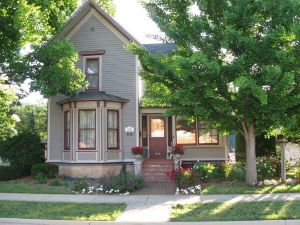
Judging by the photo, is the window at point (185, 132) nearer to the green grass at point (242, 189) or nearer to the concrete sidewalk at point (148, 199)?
the green grass at point (242, 189)

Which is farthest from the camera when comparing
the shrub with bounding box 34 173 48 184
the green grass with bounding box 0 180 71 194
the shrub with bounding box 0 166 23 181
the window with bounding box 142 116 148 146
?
the window with bounding box 142 116 148 146

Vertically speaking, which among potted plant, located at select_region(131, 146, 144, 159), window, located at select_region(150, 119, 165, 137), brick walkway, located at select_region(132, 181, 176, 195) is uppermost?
window, located at select_region(150, 119, 165, 137)

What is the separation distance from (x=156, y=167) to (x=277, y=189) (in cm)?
669

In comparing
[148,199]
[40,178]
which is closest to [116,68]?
[40,178]

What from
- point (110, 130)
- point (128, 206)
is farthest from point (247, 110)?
point (110, 130)

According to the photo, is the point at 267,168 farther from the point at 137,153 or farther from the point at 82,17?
the point at 82,17

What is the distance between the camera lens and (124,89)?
20812mm

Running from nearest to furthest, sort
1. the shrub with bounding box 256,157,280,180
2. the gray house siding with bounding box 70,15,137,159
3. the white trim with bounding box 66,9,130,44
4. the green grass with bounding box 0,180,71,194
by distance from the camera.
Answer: the green grass with bounding box 0,180,71,194, the shrub with bounding box 256,157,280,180, the gray house siding with bounding box 70,15,137,159, the white trim with bounding box 66,9,130,44

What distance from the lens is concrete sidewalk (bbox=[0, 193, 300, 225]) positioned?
434 inches

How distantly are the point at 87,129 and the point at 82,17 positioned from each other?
604 centimetres

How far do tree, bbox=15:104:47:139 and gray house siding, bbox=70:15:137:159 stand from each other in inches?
1012

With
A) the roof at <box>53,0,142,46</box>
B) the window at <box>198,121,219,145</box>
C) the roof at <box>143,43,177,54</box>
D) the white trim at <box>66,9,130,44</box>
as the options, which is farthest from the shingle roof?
the window at <box>198,121,219,145</box>

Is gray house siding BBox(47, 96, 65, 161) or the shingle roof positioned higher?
the shingle roof

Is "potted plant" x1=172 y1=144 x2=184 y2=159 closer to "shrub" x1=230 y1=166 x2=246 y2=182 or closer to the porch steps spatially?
the porch steps
